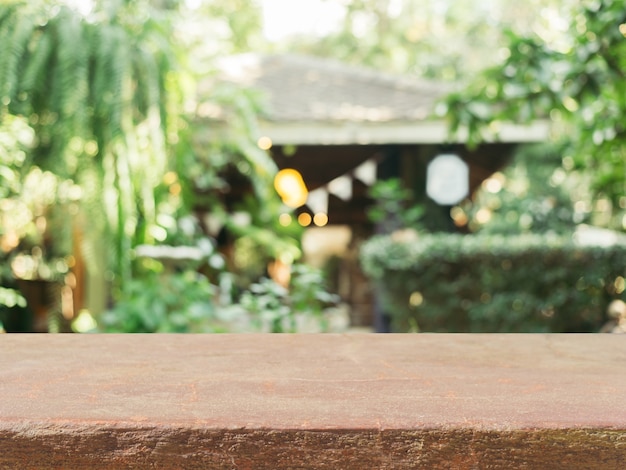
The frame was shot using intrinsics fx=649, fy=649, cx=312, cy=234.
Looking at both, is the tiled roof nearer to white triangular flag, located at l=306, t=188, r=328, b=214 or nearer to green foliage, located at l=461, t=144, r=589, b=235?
green foliage, located at l=461, t=144, r=589, b=235

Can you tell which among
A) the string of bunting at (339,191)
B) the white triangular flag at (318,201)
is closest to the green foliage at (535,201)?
the string of bunting at (339,191)

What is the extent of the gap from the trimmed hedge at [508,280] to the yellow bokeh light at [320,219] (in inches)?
132

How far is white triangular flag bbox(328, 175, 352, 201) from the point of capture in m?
8.31

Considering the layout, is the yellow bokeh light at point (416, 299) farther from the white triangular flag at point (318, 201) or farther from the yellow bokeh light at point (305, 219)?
the yellow bokeh light at point (305, 219)

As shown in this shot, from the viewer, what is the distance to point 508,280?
4.79 m

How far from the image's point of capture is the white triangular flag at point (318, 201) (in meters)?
8.24

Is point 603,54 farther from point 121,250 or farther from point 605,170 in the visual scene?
point 121,250

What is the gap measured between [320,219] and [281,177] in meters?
2.59

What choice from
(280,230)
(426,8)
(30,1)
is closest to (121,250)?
(30,1)

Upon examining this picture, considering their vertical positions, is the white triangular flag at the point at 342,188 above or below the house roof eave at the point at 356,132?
below

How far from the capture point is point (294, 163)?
7.46 metres

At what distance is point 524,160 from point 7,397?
287 inches

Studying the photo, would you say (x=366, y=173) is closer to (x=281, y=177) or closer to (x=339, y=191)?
(x=339, y=191)

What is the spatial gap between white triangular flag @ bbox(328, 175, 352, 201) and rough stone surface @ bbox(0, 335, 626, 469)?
24.6 ft
